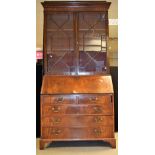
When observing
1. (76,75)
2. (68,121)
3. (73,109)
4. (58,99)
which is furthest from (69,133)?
(76,75)

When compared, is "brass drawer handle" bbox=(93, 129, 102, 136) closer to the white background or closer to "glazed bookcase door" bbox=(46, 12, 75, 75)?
"glazed bookcase door" bbox=(46, 12, 75, 75)

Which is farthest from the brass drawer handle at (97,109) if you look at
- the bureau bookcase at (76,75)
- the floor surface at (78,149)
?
the floor surface at (78,149)

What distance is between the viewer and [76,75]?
3818 mm

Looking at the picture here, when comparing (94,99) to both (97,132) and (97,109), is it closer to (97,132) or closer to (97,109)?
(97,109)

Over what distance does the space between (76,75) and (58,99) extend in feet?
1.61

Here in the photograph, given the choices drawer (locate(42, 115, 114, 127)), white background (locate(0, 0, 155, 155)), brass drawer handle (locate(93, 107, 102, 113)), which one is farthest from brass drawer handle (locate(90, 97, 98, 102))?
white background (locate(0, 0, 155, 155))

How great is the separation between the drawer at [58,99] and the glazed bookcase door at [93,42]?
0.53 metres

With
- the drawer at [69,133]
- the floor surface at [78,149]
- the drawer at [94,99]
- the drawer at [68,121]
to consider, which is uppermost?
the drawer at [94,99]

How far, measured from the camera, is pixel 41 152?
341 centimetres

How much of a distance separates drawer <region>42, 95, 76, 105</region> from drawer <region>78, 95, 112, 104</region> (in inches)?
4.5

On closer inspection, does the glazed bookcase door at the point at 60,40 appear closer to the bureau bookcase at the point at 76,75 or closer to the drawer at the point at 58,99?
the bureau bookcase at the point at 76,75
